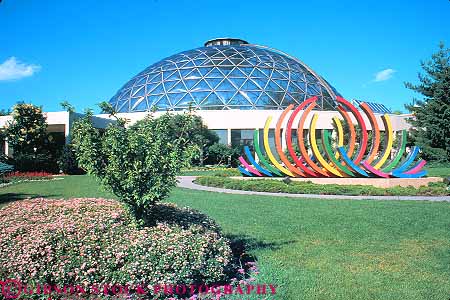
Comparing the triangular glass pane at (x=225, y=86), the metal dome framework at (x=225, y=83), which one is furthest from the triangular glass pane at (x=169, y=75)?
the triangular glass pane at (x=225, y=86)

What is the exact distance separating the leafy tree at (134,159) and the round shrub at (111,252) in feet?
1.50

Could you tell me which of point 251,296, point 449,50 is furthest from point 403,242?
point 449,50

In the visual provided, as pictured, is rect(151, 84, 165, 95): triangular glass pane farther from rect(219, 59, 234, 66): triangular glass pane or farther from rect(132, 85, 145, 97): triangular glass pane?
rect(219, 59, 234, 66): triangular glass pane

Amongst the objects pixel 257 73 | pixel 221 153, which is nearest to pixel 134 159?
pixel 221 153

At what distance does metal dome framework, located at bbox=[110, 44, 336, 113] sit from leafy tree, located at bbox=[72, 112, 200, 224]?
32240mm

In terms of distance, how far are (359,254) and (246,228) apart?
2.74 meters

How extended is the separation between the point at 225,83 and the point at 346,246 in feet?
112

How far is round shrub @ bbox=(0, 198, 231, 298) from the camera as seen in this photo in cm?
477

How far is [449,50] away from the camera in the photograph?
28.2 meters

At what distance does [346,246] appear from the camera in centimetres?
710

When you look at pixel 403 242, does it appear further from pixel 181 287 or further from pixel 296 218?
pixel 181 287

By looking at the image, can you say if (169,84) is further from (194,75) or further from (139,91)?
(139,91)

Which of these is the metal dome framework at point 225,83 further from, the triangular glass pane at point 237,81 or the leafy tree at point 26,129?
the leafy tree at point 26,129

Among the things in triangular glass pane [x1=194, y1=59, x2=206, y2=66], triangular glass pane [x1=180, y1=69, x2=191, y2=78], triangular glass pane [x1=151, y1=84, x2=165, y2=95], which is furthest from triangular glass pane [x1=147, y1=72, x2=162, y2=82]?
triangular glass pane [x1=194, y1=59, x2=206, y2=66]
